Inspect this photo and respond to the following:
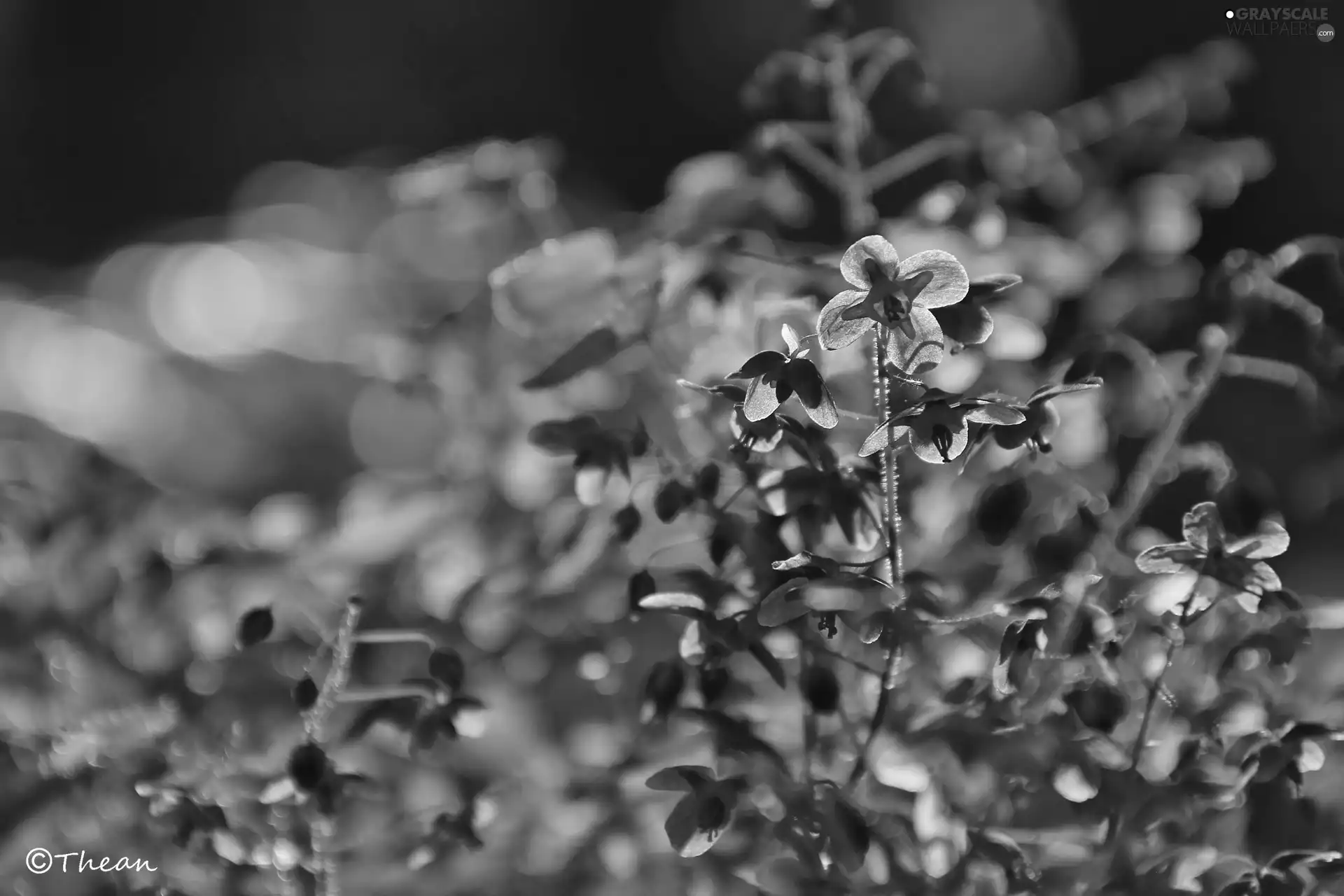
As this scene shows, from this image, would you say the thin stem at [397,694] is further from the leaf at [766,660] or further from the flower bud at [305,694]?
the leaf at [766,660]

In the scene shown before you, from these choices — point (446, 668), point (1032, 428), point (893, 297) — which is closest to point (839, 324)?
point (893, 297)

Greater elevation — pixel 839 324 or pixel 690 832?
pixel 839 324

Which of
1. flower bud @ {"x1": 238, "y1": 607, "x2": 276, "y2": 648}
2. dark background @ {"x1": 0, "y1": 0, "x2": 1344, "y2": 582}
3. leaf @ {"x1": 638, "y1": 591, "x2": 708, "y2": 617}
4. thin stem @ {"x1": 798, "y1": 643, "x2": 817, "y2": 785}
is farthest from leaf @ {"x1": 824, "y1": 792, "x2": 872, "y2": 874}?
A: dark background @ {"x1": 0, "y1": 0, "x2": 1344, "y2": 582}

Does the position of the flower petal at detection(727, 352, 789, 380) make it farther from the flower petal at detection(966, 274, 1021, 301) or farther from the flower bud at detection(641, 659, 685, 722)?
the flower bud at detection(641, 659, 685, 722)

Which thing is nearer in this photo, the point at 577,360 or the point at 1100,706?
the point at 1100,706

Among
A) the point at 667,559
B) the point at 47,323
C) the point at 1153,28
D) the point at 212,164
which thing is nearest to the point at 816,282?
the point at 667,559

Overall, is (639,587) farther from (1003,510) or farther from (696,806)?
(1003,510)

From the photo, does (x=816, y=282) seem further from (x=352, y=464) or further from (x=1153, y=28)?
(x=1153, y=28)
